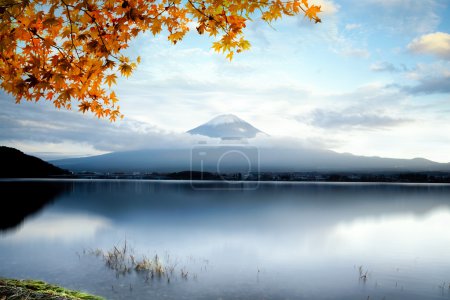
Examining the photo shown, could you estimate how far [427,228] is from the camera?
4059cm

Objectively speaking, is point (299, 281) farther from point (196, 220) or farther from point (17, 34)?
point (196, 220)

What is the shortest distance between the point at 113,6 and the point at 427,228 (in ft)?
146

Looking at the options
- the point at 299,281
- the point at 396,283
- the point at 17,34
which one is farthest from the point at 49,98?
the point at 396,283

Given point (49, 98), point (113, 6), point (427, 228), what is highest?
point (113, 6)

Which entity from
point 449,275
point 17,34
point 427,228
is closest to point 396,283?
point 449,275

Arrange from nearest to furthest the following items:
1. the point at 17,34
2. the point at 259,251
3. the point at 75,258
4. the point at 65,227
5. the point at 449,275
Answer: the point at 17,34 → the point at 449,275 → the point at 75,258 → the point at 259,251 → the point at 65,227

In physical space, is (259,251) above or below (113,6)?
below

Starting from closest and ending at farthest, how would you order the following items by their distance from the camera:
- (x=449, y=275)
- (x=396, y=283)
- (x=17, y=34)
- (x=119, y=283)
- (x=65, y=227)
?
1. (x=17, y=34)
2. (x=119, y=283)
3. (x=396, y=283)
4. (x=449, y=275)
5. (x=65, y=227)

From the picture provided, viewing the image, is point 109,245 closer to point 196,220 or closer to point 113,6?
point 196,220

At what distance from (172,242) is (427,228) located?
30479 millimetres

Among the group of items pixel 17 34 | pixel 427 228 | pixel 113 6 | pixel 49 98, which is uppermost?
pixel 113 6

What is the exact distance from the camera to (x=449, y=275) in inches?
774

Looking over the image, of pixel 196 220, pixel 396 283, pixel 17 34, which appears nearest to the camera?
pixel 17 34

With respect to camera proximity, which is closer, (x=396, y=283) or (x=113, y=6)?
(x=113, y=6)
